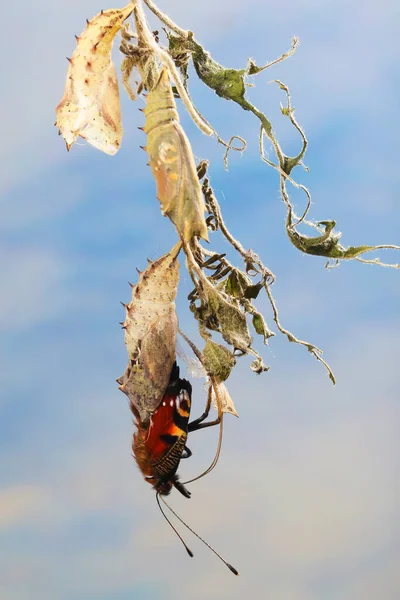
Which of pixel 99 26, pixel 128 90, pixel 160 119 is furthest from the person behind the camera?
pixel 128 90

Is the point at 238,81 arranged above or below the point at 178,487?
above

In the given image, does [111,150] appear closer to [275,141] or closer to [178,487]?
[275,141]

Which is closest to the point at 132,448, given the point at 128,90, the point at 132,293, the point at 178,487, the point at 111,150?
the point at 178,487

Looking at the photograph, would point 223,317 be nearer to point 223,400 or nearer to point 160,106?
point 223,400

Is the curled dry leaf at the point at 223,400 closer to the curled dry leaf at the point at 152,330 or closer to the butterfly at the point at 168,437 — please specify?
the butterfly at the point at 168,437

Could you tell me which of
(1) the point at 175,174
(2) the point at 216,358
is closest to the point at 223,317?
(2) the point at 216,358

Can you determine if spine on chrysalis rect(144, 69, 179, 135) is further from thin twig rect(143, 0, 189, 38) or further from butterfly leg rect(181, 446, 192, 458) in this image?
butterfly leg rect(181, 446, 192, 458)
